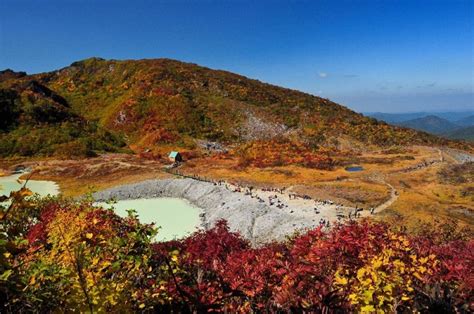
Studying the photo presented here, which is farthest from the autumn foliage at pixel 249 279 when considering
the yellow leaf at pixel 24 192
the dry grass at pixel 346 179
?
the dry grass at pixel 346 179

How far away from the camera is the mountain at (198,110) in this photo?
95.9 m

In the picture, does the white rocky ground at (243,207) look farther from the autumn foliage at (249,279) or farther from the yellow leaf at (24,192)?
the yellow leaf at (24,192)

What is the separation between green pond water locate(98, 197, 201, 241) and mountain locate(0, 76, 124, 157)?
39.1 meters

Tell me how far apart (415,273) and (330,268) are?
201 cm

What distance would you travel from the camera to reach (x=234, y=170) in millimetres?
60000

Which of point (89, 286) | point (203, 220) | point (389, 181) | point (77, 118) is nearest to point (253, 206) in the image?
point (203, 220)

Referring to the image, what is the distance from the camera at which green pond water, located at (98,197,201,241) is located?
34594 mm

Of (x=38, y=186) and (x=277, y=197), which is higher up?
(x=277, y=197)

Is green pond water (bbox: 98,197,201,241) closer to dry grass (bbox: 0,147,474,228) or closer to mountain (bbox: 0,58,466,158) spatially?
dry grass (bbox: 0,147,474,228)

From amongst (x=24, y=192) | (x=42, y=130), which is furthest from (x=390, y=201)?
(x=42, y=130)

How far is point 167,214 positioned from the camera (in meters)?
40.5

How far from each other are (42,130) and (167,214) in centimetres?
6610

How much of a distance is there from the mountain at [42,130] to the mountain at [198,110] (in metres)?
1.39

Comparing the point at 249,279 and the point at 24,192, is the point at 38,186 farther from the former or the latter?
the point at 24,192
